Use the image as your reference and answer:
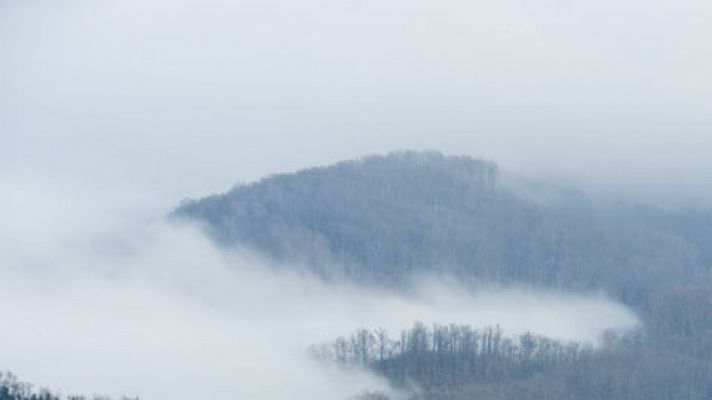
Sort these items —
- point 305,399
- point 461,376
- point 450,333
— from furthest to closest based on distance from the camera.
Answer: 1. point 450,333
2. point 461,376
3. point 305,399

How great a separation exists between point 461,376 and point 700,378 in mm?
19339

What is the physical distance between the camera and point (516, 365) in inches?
7032

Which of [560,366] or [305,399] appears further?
[560,366]

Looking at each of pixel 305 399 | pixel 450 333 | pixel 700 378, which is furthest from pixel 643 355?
pixel 305 399

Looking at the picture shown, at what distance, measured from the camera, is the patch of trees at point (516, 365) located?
168625mm

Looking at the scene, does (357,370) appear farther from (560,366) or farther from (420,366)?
(560,366)

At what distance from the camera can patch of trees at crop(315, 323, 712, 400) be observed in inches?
Result: 6639

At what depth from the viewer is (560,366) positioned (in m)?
176

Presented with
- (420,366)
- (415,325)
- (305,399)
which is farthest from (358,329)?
(305,399)

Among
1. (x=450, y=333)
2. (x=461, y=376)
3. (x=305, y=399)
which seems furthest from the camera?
(x=450, y=333)

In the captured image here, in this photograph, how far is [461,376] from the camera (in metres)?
176

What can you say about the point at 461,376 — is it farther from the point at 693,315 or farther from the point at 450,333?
the point at 693,315

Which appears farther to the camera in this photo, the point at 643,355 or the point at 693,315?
the point at 693,315

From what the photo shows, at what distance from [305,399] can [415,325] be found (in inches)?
1158
